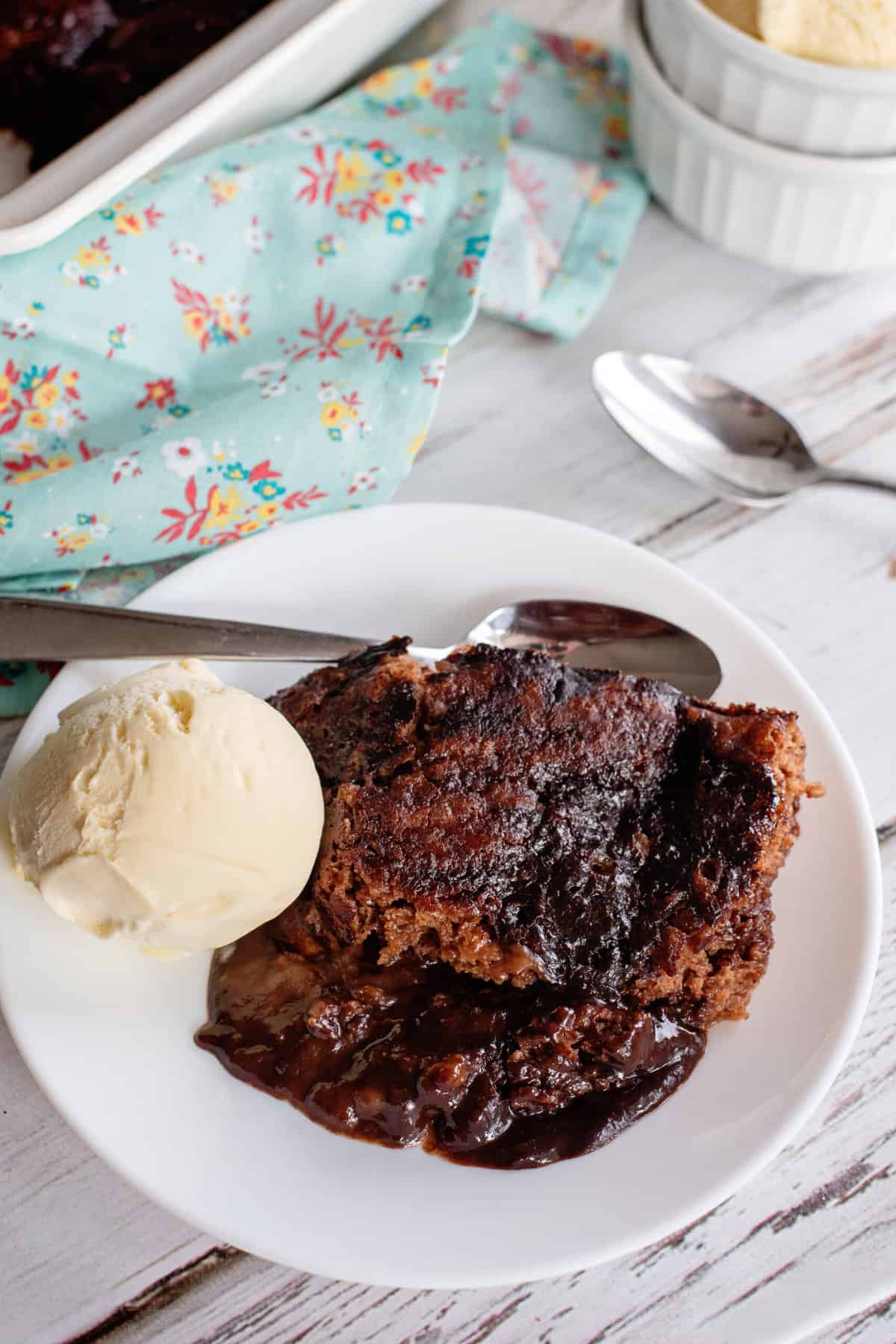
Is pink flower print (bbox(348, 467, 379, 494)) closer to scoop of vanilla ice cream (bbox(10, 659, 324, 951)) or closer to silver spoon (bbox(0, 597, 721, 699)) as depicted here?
silver spoon (bbox(0, 597, 721, 699))

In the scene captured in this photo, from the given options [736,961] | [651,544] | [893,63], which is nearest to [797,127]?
[893,63]

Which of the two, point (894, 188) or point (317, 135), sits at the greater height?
point (317, 135)

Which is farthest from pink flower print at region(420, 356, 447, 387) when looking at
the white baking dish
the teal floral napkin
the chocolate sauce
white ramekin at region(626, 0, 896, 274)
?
the chocolate sauce

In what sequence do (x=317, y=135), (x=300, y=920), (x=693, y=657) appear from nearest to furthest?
(x=300, y=920) < (x=693, y=657) < (x=317, y=135)

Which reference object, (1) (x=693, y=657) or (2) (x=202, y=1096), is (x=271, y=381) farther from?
(2) (x=202, y=1096)

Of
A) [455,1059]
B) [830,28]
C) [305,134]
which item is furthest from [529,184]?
[455,1059]

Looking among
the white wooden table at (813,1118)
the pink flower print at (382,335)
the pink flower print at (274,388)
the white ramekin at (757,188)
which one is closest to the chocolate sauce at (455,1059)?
the white wooden table at (813,1118)

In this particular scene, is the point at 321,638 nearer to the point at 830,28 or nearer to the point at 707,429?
the point at 707,429

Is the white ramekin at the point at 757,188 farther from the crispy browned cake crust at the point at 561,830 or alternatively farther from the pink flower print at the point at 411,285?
the crispy browned cake crust at the point at 561,830
